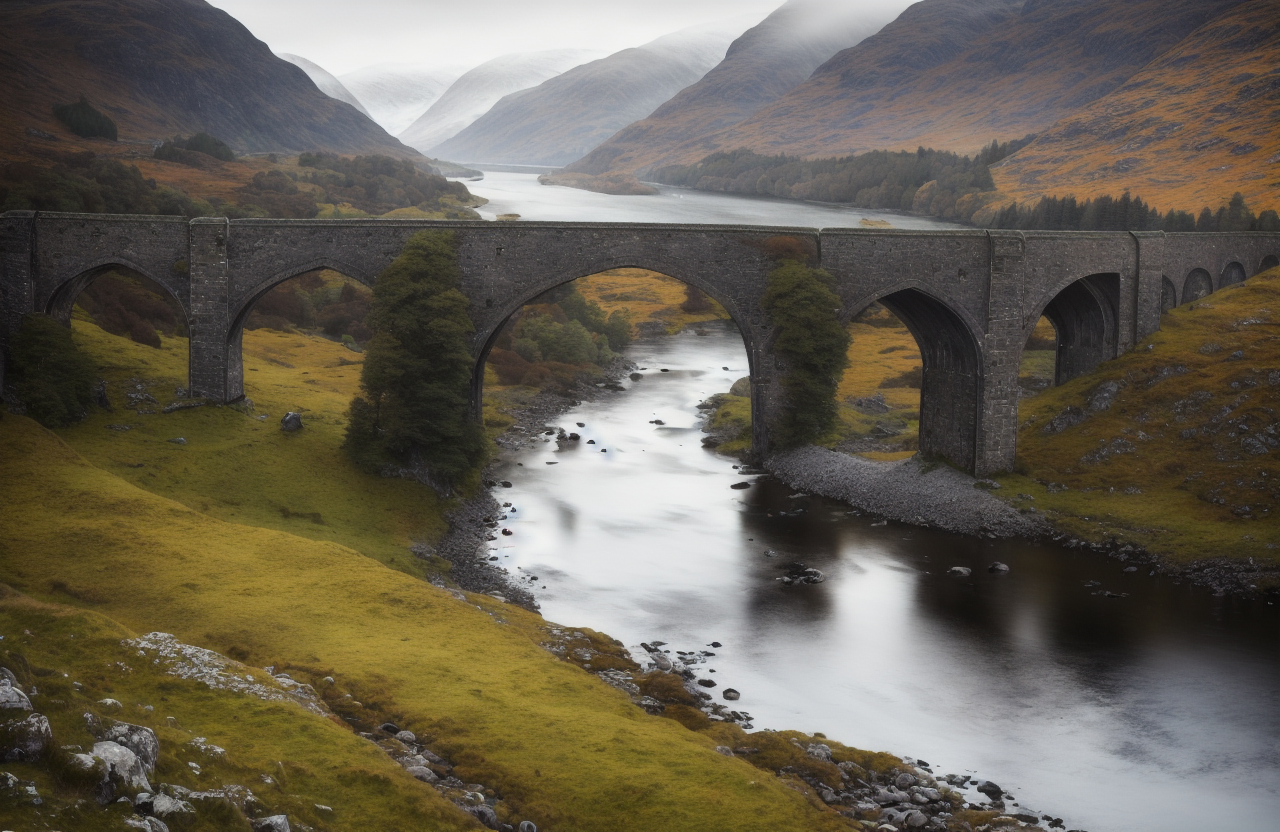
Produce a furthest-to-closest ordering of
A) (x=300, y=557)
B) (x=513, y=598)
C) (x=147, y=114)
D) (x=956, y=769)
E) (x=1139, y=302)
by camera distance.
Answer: (x=147, y=114)
(x=1139, y=302)
(x=513, y=598)
(x=300, y=557)
(x=956, y=769)

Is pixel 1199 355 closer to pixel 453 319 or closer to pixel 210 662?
pixel 453 319

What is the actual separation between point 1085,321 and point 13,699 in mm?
67667

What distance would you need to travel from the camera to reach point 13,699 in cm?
1862

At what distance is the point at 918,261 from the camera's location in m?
63.2

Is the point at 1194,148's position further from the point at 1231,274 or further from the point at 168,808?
the point at 168,808

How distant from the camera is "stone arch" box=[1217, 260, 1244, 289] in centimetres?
8419

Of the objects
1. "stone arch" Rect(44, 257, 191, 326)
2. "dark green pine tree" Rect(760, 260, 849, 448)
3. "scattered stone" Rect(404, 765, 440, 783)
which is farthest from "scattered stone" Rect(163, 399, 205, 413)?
"scattered stone" Rect(404, 765, 440, 783)

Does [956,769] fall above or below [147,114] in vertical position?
below

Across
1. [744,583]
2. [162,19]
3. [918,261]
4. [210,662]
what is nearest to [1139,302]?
[918,261]

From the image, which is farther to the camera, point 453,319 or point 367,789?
point 453,319

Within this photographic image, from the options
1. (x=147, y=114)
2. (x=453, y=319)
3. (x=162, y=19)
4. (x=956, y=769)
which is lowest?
(x=956, y=769)

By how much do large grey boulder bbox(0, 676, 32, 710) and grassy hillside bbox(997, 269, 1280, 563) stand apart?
49.3 meters

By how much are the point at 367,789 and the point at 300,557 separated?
66.2ft

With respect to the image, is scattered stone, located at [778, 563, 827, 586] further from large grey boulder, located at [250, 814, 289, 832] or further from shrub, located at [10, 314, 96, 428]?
shrub, located at [10, 314, 96, 428]
